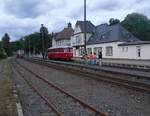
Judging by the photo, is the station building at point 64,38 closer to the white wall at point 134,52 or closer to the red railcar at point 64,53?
the red railcar at point 64,53

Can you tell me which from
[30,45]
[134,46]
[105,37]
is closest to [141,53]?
[134,46]

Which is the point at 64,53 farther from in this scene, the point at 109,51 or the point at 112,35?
the point at 112,35

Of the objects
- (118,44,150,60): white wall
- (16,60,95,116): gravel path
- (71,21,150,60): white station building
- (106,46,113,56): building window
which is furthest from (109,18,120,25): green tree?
(16,60,95,116): gravel path

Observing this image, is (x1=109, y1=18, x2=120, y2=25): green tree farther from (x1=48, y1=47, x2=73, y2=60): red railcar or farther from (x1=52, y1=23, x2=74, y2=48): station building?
(x1=48, y1=47, x2=73, y2=60): red railcar

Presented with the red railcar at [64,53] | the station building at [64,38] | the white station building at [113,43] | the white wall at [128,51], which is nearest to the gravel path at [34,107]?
the white wall at [128,51]

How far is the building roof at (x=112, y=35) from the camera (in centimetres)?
6570

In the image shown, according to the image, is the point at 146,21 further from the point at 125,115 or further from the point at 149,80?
the point at 125,115

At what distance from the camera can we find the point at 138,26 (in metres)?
99.9

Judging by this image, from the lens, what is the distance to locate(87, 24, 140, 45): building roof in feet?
216

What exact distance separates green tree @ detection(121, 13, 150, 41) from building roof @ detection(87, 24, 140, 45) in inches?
790

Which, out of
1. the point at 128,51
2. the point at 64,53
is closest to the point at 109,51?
the point at 128,51

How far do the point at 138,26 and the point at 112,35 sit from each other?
33417 mm

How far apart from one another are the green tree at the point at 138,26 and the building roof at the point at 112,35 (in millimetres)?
20063

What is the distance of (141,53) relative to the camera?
52.4m
